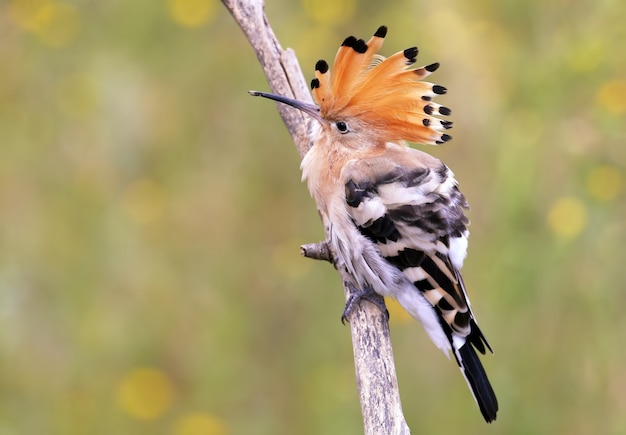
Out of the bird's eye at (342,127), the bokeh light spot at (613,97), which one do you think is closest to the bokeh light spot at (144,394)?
the bird's eye at (342,127)

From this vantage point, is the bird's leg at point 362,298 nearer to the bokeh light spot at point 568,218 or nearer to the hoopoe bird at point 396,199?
the hoopoe bird at point 396,199

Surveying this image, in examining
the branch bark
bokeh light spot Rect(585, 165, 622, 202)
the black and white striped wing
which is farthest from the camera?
bokeh light spot Rect(585, 165, 622, 202)

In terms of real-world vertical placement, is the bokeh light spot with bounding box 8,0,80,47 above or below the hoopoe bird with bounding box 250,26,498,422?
above

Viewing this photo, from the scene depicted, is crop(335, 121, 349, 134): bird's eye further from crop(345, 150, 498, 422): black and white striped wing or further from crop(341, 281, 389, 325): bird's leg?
crop(341, 281, 389, 325): bird's leg

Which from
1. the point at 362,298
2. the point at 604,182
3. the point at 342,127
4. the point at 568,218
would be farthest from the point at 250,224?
the point at 604,182

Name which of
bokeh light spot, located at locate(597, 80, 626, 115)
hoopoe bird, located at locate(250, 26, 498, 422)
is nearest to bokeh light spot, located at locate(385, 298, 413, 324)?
hoopoe bird, located at locate(250, 26, 498, 422)

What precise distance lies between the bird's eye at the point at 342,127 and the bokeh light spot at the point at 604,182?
112 cm

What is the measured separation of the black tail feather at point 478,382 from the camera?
327 cm

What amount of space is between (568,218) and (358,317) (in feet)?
4.06

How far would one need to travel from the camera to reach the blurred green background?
3977mm

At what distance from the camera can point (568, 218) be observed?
3994mm

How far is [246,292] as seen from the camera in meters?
4.49

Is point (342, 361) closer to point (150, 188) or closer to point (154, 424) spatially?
point (154, 424)

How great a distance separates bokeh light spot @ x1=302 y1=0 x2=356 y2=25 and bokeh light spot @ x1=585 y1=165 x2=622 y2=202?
1.86 m
